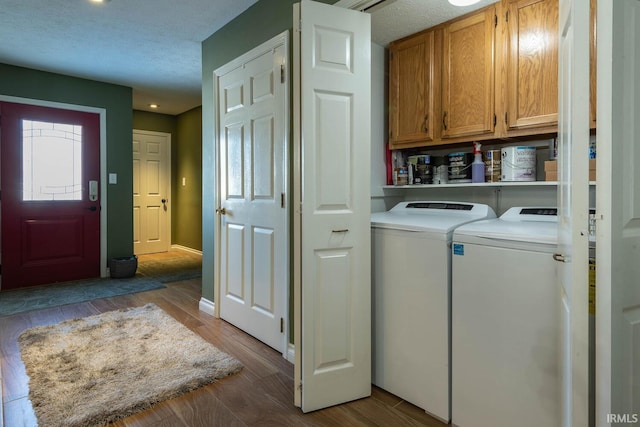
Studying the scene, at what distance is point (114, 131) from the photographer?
4762mm

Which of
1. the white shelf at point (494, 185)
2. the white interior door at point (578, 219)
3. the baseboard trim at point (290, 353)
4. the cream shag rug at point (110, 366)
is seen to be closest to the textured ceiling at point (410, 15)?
the white shelf at point (494, 185)

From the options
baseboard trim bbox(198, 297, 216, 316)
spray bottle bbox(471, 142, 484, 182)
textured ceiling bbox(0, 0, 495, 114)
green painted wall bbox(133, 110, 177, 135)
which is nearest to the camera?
spray bottle bbox(471, 142, 484, 182)

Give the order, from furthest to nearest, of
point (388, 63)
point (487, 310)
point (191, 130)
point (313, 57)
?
point (191, 130) < point (388, 63) < point (313, 57) < point (487, 310)

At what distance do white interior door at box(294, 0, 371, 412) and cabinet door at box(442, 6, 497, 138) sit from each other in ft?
2.35

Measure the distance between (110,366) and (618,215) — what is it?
261cm

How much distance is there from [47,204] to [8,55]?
164cm

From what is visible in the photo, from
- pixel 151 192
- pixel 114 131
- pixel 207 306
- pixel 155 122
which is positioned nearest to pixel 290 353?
pixel 207 306

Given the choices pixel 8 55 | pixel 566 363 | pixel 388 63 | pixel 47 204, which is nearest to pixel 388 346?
pixel 566 363

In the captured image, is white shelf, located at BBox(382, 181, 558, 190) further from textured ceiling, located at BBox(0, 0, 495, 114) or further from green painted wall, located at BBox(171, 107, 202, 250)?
green painted wall, located at BBox(171, 107, 202, 250)

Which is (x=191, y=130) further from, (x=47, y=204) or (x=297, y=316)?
(x=297, y=316)

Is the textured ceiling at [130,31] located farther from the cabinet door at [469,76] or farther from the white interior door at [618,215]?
the white interior door at [618,215]

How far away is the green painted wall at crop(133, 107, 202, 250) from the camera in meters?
6.03

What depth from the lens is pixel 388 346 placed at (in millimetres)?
1967

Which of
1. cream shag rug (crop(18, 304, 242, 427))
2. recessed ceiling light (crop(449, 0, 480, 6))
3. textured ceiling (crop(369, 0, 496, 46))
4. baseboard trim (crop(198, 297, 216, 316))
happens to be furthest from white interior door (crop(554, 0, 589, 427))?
baseboard trim (crop(198, 297, 216, 316))
